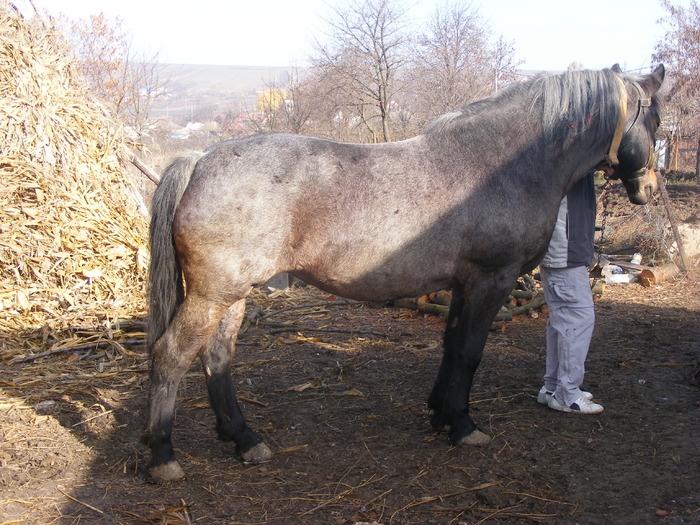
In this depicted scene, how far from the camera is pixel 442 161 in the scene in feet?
11.9

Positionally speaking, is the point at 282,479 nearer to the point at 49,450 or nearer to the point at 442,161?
the point at 49,450

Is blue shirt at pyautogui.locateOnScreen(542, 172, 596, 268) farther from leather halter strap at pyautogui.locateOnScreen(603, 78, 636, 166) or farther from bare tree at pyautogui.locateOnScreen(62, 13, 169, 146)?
bare tree at pyautogui.locateOnScreen(62, 13, 169, 146)

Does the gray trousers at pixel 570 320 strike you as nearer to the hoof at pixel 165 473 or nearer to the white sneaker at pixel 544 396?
the white sneaker at pixel 544 396

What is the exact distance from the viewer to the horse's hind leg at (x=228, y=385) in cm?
369

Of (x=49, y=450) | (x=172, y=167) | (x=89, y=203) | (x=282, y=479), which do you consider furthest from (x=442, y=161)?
(x=89, y=203)

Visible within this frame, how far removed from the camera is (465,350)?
382cm

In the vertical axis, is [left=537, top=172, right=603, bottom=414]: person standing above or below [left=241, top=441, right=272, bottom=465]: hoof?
above

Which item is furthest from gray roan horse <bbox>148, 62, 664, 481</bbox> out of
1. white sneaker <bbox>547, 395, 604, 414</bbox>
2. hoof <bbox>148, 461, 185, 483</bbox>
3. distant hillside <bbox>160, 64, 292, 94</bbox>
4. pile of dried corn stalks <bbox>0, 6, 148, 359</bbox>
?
distant hillside <bbox>160, 64, 292, 94</bbox>

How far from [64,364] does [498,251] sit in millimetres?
3884

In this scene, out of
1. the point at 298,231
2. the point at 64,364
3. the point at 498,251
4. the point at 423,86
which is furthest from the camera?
the point at 423,86

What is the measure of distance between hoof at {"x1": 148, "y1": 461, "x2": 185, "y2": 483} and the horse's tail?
688mm

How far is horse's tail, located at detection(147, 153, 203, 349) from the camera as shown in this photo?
331cm

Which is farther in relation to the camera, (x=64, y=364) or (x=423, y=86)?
(x=423, y=86)

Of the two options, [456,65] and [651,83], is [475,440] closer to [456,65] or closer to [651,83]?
[651,83]
